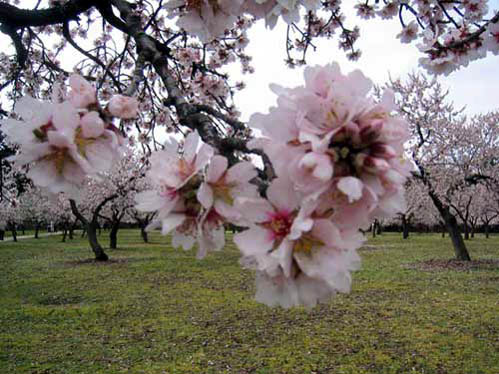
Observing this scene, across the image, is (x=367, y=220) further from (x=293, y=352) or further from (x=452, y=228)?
(x=452, y=228)

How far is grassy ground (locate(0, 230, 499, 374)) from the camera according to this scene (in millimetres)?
4880

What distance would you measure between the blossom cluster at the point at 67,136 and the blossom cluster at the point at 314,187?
0.49 feet

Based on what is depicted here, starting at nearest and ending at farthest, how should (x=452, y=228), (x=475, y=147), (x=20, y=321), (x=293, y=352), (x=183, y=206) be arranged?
1. (x=183, y=206)
2. (x=293, y=352)
3. (x=20, y=321)
4. (x=452, y=228)
5. (x=475, y=147)

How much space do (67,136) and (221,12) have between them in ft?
1.82

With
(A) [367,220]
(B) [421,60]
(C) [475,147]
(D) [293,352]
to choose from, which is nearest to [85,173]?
(A) [367,220]

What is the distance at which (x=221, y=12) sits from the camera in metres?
1.09

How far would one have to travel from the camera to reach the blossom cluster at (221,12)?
1043mm

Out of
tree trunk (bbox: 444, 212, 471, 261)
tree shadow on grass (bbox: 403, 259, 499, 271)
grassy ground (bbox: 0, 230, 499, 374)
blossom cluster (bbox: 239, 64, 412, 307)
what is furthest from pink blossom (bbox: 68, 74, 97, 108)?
tree trunk (bbox: 444, 212, 471, 261)

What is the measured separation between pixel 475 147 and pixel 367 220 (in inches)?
750

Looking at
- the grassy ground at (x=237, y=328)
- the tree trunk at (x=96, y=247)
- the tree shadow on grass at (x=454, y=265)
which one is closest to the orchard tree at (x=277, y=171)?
the grassy ground at (x=237, y=328)

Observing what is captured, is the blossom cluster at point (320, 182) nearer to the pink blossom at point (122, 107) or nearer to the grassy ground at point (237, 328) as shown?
the pink blossom at point (122, 107)

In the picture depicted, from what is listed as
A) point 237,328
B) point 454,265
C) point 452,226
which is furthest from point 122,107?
point 452,226

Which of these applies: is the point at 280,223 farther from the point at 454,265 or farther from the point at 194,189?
the point at 454,265

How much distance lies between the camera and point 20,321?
6898 millimetres
